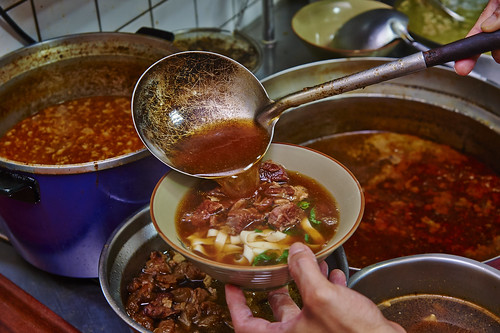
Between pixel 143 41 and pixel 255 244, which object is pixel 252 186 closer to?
pixel 255 244

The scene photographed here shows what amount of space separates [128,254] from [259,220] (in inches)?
21.5

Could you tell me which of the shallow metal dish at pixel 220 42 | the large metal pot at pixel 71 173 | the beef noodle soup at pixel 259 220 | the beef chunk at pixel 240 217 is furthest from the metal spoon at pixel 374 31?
the beef chunk at pixel 240 217

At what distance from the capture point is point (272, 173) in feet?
5.57

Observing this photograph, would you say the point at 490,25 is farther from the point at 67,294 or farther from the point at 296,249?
the point at 67,294

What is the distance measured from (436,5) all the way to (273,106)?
238 cm

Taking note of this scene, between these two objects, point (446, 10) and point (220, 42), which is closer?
point (220, 42)

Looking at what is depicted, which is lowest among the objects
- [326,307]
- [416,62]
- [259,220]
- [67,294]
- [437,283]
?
[67,294]

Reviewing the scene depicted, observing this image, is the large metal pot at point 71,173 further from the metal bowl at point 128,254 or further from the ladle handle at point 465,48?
the ladle handle at point 465,48

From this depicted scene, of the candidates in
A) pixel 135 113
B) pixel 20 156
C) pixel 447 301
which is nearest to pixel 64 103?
pixel 20 156

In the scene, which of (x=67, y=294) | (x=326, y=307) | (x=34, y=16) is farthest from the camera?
(x=34, y=16)

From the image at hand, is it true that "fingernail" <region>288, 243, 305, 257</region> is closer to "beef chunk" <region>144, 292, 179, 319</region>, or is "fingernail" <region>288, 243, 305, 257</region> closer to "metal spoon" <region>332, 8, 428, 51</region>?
"beef chunk" <region>144, 292, 179, 319</region>

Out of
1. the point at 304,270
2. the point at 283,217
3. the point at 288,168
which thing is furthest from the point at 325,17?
the point at 304,270

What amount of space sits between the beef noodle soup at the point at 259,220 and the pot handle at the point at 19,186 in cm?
54

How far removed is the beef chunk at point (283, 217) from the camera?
152cm
